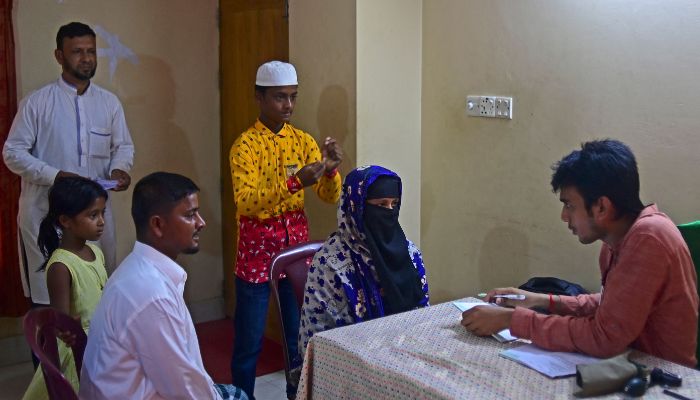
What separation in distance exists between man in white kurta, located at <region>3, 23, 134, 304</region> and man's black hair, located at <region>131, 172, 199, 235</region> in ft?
5.46

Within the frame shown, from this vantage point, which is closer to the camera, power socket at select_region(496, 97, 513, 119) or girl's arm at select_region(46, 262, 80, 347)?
girl's arm at select_region(46, 262, 80, 347)

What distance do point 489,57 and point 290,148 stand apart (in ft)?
3.49

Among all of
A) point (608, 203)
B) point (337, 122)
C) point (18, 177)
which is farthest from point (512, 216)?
point (18, 177)

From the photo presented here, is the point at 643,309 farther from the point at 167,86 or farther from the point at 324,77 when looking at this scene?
the point at 167,86

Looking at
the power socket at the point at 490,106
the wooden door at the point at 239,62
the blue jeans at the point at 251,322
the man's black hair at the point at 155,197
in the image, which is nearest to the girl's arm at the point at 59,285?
the man's black hair at the point at 155,197

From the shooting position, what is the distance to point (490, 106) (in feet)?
12.5

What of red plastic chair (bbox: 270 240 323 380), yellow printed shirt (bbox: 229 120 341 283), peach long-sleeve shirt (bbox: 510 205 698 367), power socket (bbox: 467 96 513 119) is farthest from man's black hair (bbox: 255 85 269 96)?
peach long-sleeve shirt (bbox: 510 205 698 367)

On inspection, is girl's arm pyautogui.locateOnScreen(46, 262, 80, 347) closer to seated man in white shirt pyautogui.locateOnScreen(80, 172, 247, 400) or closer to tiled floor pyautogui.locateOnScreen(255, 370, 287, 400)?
seated man in white shirt pyautogui.locateOnScreen(80, 172, 247, 400)

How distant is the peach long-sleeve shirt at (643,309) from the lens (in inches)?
82.2

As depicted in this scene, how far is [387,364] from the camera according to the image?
2.13 metres

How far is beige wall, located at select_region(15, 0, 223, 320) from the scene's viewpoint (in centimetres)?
436

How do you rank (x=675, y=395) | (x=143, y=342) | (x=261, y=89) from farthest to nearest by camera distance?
(x=261, y=89)
(x=143, y=342)
(x=675, y=395)

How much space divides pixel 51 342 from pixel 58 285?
1.85 ft

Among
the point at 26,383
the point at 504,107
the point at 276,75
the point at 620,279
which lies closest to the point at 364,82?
the point at 276,75
